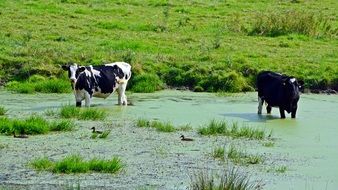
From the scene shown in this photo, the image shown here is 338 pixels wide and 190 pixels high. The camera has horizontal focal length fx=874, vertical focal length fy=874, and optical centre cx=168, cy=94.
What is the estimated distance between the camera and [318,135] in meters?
15.8

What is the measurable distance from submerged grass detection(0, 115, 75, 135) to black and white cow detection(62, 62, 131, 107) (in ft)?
12.5

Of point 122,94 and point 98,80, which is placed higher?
point 98,80

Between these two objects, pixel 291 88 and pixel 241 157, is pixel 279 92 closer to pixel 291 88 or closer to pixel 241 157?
pixel 291 88

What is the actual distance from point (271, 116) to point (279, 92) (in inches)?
21.6

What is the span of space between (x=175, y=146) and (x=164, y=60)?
9.79 meters

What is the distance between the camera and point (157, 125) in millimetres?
15742

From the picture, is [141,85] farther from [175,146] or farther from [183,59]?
[175,146]

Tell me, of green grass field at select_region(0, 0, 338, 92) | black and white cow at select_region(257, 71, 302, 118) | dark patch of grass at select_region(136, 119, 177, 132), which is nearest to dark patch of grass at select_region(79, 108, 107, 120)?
dark patch of grass at select_region(136, 119, 177, 132)

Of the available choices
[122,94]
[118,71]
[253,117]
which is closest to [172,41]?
[118,71]

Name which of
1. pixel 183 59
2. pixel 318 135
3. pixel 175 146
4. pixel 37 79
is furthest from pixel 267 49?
pixel 175 146

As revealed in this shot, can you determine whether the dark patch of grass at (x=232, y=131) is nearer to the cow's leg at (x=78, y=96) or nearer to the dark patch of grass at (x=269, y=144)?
the dark patch of grass at (x=269, y=144)

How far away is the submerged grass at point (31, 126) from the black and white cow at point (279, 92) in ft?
17.0

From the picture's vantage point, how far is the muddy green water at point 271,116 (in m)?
12.1

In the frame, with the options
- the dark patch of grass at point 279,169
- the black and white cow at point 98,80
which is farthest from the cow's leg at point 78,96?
the dark patch of grass at point 279,169
